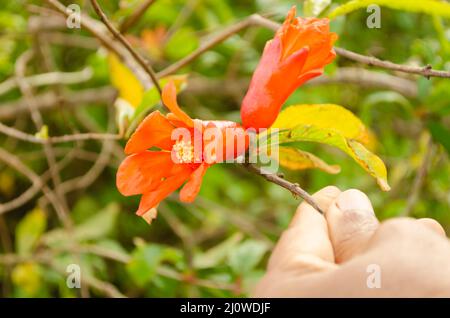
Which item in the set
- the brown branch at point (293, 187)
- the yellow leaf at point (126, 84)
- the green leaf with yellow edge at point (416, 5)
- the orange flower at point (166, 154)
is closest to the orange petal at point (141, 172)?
the orange flower at point (166, 154)

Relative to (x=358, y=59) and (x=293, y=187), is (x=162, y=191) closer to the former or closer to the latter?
(x=293, y=187)

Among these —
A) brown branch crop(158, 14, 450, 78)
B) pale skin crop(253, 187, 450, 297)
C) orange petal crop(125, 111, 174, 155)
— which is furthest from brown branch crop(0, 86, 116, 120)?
pale skin crop(253, 187, 450, 297)

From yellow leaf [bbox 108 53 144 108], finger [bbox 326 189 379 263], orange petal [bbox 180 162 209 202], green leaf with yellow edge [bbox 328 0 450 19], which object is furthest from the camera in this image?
yellow leaf [bbox 108 53 144 108]

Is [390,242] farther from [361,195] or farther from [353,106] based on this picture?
[353,106]

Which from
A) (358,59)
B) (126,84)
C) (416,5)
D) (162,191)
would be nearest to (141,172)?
(162,191)

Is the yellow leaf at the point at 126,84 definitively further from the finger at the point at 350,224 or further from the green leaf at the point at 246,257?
the finger at the point at 350,224

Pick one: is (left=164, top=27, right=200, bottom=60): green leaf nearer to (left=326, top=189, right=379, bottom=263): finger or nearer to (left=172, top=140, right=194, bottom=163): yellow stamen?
(left=172, top=140, right=194, bottom=163): yellow stamen
